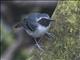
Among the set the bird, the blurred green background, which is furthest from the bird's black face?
the blurred green background

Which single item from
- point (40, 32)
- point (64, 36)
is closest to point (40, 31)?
point (40, 32)

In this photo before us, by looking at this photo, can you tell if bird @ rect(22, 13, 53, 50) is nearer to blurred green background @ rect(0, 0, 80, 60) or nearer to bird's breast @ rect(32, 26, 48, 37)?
bird's breast @ rect(32, 26, 48, 37)

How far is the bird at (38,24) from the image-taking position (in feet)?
13.3

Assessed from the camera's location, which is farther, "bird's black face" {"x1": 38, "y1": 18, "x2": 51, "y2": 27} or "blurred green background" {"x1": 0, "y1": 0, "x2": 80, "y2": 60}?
"bird's black face" {"x1": 38, "y1": 18, "x2": 51, "y2": 27}

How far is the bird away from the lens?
4.06 metres

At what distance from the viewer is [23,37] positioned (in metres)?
7.43

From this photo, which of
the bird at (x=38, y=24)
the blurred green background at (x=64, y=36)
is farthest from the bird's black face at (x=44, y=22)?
the blurred green background at (x=64, y=36)

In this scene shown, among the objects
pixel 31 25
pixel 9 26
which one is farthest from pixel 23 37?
pixel 31 25

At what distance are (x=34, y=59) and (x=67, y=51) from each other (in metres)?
0.40

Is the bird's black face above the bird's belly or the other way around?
above

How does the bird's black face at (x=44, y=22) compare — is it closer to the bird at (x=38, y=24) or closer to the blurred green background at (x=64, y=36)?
the bird at (x=38, y=24)

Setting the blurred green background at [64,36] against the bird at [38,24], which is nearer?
the blurred green background at [64,36]

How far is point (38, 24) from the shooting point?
4.14m

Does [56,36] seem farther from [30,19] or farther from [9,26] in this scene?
[9,26]
